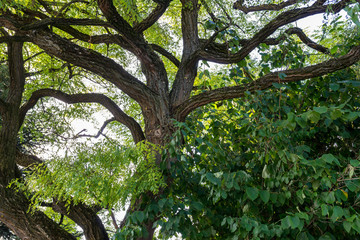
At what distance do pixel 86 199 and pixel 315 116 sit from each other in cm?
207

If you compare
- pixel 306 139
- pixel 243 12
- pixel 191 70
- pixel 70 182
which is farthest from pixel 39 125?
pixel 306 139

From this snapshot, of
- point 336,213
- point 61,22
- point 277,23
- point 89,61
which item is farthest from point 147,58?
point 336,213

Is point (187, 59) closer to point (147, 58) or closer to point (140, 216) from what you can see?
Result: point (147, 58)

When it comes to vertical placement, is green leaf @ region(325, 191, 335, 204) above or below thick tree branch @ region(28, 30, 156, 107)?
below

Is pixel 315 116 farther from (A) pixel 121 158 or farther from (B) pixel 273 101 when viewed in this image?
(A) pixel 121 158

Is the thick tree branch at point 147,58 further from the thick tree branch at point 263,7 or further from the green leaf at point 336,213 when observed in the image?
the green leaf at point 336,213

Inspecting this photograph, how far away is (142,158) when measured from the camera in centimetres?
329

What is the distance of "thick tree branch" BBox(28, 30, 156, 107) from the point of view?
411 cm

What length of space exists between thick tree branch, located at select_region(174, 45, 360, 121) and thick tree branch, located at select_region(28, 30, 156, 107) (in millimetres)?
489

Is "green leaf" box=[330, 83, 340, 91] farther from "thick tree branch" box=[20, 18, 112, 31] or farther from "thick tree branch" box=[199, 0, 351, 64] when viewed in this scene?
"thick tree branch" box=[20, 18, 112, 31]

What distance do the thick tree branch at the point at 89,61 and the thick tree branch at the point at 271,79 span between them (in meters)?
0.49

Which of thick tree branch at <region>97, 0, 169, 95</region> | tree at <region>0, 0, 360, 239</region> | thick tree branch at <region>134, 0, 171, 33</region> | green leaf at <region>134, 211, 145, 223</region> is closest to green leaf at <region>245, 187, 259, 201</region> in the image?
tree at <region>0, 0, 360, 239</region>

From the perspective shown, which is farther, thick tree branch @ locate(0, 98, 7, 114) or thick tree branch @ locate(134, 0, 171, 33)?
thick tree branch @ locate(0, 98, 7, 114)

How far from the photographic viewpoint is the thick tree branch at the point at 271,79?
10.8 feet
